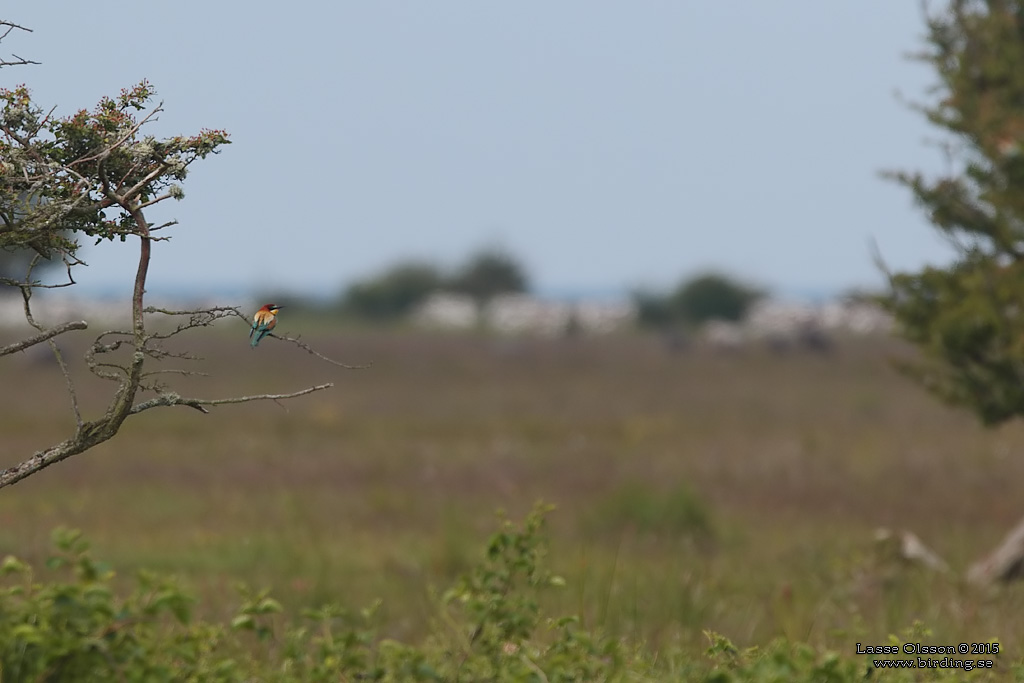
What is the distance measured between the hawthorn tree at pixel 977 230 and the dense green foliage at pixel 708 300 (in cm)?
7930

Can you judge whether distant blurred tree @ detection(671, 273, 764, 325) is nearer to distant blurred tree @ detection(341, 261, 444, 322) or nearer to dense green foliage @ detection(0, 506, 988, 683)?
distant blurred tree @ detection(341, 261, 444, 322)

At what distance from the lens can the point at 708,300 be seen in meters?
91.4

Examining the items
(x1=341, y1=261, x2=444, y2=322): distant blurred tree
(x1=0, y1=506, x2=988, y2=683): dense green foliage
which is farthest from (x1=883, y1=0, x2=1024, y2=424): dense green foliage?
(x1=341, y1=261, x2=444, y2=322): distant blurred tree

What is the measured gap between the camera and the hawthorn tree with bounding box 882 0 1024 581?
32.7 ft

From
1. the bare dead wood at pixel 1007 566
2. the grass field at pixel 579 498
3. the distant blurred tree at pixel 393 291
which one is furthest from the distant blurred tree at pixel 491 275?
the bare dead wood at pixel 1007 566

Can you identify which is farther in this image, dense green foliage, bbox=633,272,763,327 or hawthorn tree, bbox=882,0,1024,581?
dense green foliage, bbox=633,272,763,327

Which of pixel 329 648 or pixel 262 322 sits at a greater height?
pixel 262 322

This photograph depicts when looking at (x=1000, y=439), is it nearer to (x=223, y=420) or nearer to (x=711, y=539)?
(x=711, y=539)

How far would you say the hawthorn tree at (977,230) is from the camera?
32.7 ft

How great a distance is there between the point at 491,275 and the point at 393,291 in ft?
A: 52.6

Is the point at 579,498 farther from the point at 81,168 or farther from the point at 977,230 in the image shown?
the point at 81,168

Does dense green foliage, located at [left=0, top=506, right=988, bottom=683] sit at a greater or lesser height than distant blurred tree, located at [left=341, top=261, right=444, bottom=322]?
lesser

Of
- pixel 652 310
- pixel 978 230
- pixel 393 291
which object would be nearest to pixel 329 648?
pixel 978 230

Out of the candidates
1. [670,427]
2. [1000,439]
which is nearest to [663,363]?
[670,427]
